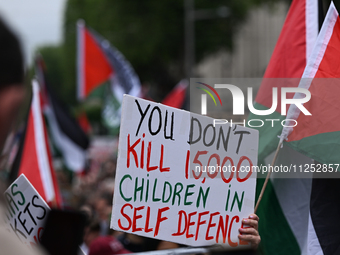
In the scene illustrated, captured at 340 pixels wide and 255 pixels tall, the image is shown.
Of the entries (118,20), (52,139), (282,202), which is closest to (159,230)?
(282,202)

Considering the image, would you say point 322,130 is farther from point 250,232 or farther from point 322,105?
point 250,232

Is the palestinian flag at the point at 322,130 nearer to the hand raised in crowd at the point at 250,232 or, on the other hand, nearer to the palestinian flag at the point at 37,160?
the hand raised in crowd at the point at 250,232

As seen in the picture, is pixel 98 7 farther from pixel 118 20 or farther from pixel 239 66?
pixel 239 66

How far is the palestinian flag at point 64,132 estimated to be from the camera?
28.3 feet

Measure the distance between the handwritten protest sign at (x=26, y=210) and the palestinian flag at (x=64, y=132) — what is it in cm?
618

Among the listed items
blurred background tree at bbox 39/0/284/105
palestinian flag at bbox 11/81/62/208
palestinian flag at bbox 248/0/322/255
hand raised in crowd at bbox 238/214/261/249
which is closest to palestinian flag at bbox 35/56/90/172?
palestinian flag at bbox 11/81/62/208

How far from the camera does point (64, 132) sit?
859cm

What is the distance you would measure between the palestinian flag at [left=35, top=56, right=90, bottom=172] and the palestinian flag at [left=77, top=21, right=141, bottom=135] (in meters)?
1.50

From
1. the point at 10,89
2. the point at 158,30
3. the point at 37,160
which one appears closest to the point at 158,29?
the point at 158,30

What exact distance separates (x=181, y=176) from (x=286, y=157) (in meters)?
0.97

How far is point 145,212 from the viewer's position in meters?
2.39

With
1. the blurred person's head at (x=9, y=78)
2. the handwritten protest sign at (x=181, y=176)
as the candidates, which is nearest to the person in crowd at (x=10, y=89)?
the blurred person's head at (x=9, y=78)

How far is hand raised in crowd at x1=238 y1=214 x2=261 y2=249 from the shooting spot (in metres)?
2.52

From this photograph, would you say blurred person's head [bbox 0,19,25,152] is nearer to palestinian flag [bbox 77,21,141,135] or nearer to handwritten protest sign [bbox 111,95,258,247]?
handwritten protest sign [bbox 111,95,258,247]
